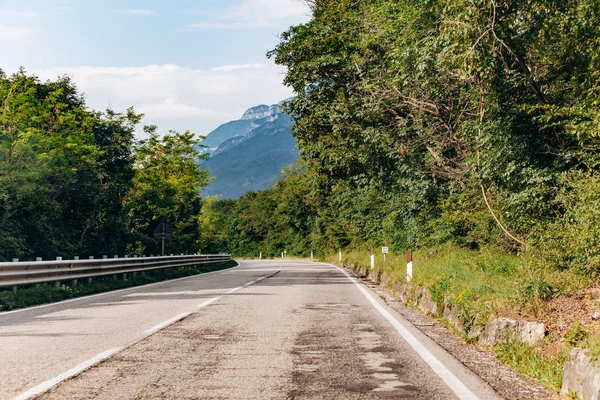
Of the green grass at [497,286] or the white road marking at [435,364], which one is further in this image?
the green grass at [497,286]

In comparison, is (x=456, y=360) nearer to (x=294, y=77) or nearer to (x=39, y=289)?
(x=39, y=289)

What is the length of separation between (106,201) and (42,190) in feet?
25.8

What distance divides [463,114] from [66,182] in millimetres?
15872

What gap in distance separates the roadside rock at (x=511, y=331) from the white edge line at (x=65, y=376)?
4.43 meters

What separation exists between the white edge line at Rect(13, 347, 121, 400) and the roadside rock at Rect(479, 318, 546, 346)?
4.43m

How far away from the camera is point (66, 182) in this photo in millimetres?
24625

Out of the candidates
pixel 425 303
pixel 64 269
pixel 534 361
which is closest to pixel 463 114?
pixel 425 303

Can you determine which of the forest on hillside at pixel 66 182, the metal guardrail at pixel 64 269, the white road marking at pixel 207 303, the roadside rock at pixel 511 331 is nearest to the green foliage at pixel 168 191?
the forest on hillside at pixel 66 182

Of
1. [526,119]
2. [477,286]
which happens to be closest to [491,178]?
[526,119]

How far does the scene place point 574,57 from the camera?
12.4 metres

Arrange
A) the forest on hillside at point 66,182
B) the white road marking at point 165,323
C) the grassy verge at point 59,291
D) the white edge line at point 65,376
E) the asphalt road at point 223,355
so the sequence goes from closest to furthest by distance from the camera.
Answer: the white edge line at point 65,376 → the asphalt road at point 223,355 → the white road marking at point 165,323 → the grassy verge at point 59,291 → the forest on hillside at point 66,182

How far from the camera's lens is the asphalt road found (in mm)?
5055

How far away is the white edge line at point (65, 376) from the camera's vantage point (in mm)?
4837

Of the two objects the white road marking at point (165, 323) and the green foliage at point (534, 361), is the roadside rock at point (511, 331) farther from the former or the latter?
the white road marking at point (165, 323)
